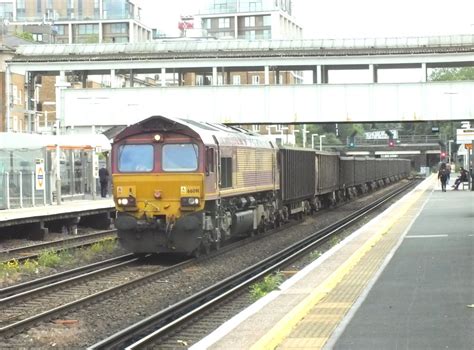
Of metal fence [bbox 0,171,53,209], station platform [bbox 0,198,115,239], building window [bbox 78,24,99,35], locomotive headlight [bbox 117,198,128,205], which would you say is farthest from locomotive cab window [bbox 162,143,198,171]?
building window [bbox 78,24,99,35]

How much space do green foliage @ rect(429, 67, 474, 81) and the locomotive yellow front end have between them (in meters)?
93.0

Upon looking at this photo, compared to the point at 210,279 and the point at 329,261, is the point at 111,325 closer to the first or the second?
the point at 210,279

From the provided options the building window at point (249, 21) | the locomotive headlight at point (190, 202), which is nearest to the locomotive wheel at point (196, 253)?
the locomotive headlight at point (190, 202)

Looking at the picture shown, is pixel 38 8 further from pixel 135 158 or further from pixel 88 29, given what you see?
pixel 135 158

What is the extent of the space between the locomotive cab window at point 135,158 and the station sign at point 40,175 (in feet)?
38.6

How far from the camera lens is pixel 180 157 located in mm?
16156

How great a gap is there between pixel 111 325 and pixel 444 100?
34428 mm

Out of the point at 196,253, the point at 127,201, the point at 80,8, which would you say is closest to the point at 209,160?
the point at 127,201

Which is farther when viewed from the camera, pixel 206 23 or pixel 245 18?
pixel 206 23

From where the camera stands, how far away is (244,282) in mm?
13195

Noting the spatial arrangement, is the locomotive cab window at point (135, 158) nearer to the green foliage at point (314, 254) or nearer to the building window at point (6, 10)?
the green foliage at point (314, 254)

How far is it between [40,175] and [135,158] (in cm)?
1242

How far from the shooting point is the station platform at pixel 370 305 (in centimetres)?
723

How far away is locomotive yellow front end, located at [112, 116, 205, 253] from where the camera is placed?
15.8 m
